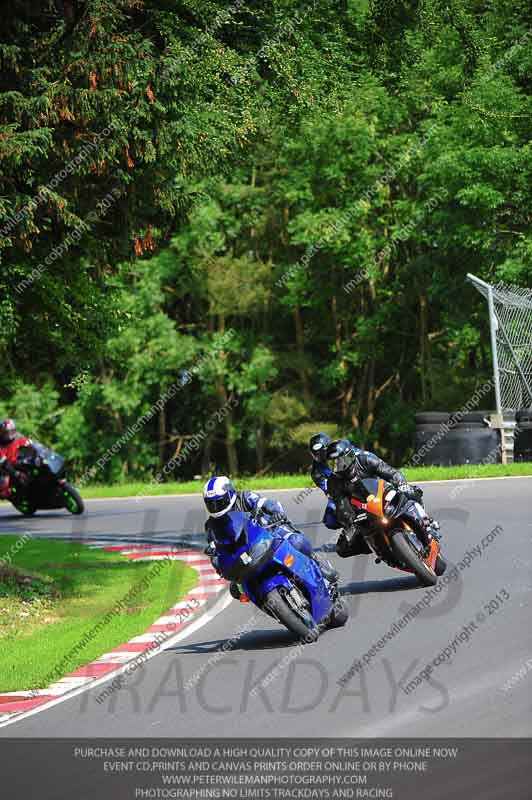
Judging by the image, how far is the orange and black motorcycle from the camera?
11688 millimetres

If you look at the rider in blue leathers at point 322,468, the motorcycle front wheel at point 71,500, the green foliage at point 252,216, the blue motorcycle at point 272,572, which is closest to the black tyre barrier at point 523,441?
the green foliage at point 252,216

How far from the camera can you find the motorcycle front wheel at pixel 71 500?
75.3 ft

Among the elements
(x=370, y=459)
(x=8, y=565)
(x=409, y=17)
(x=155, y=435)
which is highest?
(x=409, y=17)

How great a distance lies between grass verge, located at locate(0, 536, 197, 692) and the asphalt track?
838 millimetres

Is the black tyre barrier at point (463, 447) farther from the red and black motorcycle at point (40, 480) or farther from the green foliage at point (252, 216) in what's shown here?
the red and black motorcycle at point (40, 480)

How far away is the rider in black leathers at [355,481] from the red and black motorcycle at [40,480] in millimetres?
10665

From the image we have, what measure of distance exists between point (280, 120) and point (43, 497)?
27.5 ft

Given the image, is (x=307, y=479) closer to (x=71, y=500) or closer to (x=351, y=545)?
(x=71, y=500)

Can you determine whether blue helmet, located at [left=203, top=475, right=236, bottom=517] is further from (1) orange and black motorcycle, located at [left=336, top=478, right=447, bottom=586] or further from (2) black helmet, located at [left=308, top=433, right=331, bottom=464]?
(2) black helmet, located at [left=308, top=433, right=331, bottom=464]

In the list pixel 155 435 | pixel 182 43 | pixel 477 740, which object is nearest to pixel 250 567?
pixel 477 740

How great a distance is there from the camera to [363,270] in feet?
139

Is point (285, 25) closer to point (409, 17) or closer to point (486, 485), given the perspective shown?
point (409, 17)

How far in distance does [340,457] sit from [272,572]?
7.53ft

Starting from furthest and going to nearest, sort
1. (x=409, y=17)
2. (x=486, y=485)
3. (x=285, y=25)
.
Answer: (x=486, y=485), (x=409, y=17), (x=285, y=25)
